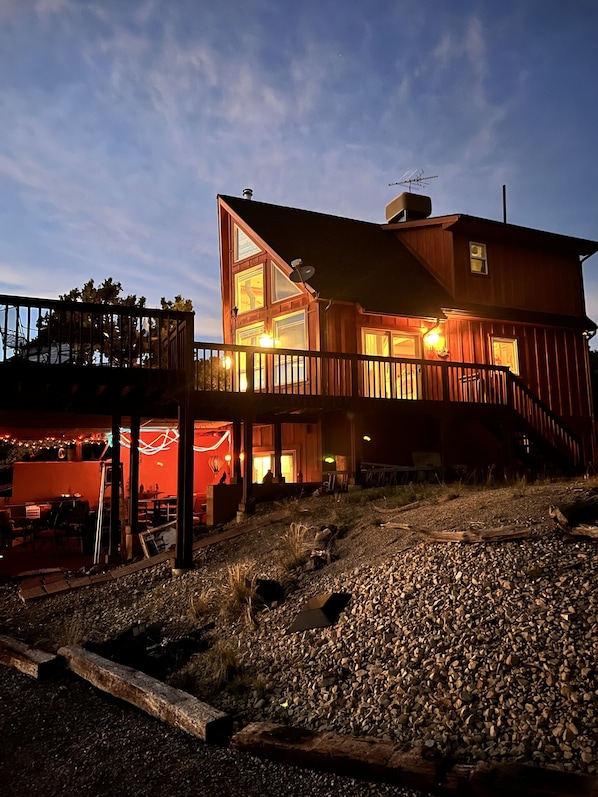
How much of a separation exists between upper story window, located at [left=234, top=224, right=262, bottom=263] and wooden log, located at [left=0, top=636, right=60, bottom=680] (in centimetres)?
1408

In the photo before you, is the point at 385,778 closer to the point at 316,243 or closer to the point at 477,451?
the point at 477,451

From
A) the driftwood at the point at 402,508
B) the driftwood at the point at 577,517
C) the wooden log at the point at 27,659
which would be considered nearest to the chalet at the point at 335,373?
the driftwood at the point at 402,508

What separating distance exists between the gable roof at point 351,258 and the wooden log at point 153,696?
441 inches

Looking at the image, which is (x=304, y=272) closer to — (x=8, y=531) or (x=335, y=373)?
(x=335, y=373)

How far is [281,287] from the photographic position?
18.4m

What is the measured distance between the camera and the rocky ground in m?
4.69

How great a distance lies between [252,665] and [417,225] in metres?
17.5

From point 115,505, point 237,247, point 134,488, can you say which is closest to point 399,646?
point 115,505

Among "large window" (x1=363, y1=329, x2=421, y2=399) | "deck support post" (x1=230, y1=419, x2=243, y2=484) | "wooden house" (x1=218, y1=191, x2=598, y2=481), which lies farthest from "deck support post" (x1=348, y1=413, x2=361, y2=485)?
"deck support post" (x1=230, y1=419, x2=243, y2=484)

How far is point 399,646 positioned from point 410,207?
19698 mm

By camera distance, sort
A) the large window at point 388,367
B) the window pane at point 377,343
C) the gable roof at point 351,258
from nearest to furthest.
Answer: the gable roof at point 351,258 < the large window at point 388,367 < the window pane at point 377,343

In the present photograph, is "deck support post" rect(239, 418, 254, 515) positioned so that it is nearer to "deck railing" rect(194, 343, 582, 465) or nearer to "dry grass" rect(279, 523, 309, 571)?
"deck railing" rect(194, 343, 582, 465)

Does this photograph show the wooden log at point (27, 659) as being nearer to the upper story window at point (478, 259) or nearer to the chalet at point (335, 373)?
the chalet at point (335, 373)

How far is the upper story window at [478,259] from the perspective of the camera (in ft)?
65.1
